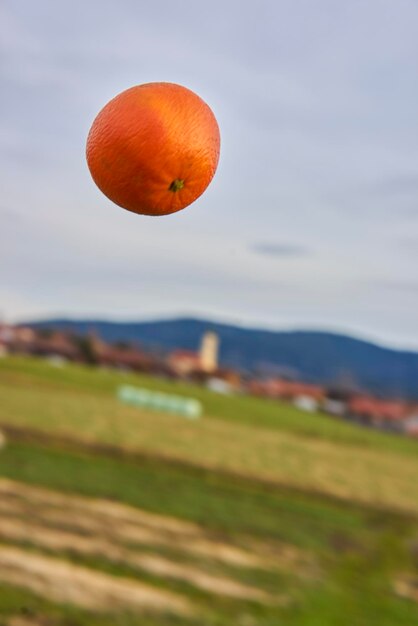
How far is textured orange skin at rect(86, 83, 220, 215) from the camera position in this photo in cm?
161

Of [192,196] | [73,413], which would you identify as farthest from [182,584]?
[73,413]

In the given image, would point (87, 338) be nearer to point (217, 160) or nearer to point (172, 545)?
point (172, 545)

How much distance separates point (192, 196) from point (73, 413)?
99.1 ft

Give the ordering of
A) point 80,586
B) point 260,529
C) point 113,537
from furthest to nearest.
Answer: point 260,529, point 113,537, point 80,586

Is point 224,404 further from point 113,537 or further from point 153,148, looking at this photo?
point 153,148

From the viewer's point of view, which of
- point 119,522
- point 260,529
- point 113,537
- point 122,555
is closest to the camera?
point 122,555

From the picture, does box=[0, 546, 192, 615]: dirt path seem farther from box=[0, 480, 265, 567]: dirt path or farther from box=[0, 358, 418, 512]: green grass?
box=[0, 358, 418, 512]: green grass

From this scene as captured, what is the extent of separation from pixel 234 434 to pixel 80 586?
24.1 m

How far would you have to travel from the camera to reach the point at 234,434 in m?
34.9

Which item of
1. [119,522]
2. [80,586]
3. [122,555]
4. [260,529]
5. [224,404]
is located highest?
[224,404]

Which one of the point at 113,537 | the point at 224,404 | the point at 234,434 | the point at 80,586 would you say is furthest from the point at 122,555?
the point at 224,404

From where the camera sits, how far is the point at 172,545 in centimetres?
1445

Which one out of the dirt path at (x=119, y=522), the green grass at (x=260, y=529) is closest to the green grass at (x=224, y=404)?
the green grass at (x=260, y=529)

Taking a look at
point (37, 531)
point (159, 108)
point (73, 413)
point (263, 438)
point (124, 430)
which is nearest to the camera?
point (159, 108)
